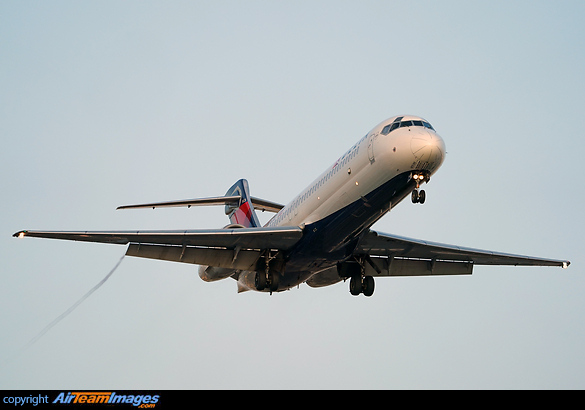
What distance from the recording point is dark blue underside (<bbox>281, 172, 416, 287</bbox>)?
84.3 feet

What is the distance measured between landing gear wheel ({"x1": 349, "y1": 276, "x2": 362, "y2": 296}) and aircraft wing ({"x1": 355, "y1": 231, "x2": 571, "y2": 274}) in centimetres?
114

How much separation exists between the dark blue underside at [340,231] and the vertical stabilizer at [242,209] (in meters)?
5.51

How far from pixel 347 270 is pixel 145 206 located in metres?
8.93

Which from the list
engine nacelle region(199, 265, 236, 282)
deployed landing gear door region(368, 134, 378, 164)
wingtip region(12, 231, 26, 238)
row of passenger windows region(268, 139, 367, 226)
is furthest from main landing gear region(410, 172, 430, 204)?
wingtip region(12, 231, 26, 238)

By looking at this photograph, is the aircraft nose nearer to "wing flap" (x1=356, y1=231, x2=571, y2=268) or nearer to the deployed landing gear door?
the deployed landing gear door

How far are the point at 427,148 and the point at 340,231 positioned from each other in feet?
15.2

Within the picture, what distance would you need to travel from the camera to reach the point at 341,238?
27.7 meters

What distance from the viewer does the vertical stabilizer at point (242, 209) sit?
117 ft

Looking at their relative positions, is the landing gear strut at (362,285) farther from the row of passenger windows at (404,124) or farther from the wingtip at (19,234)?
the wingtip at (19,234)

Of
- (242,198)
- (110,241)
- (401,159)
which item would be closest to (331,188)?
(401,159)
